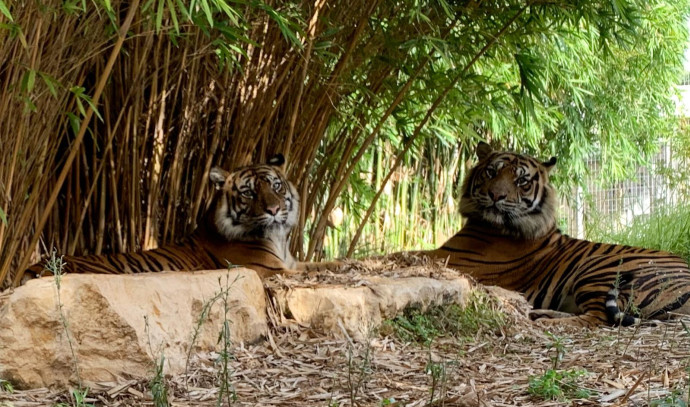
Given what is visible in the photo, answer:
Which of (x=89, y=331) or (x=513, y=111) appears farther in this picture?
(x=513, y=111)

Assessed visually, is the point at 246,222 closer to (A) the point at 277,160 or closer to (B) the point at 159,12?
(A) the point at 277,160

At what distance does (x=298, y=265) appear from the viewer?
510 centimetres

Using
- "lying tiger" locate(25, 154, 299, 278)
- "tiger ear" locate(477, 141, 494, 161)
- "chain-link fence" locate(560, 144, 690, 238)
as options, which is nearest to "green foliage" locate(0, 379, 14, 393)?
"lying tiger" locate(25, 154, 299, 278)

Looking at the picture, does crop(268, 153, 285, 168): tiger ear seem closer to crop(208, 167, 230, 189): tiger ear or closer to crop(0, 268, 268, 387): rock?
crop(208, 167, 230, 189): tiger ear

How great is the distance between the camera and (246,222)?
16.5 feet

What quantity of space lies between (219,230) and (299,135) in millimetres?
793

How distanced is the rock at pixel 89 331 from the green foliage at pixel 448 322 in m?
1.04

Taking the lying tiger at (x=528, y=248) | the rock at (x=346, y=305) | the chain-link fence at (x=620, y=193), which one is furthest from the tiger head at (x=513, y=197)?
the chain-link fence at (x=620, y=193)

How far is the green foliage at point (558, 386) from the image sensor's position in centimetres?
270

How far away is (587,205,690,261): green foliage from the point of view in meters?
7.98

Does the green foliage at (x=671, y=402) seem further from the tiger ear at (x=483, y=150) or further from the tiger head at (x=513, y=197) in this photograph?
the tiger ear at (x=483, y=150)

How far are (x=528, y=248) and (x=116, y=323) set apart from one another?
3199 mm

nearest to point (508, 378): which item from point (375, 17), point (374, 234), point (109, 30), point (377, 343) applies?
point (377, 343)

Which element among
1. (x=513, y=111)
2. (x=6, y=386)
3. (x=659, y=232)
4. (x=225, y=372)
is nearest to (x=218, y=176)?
(x=6, y=386)
